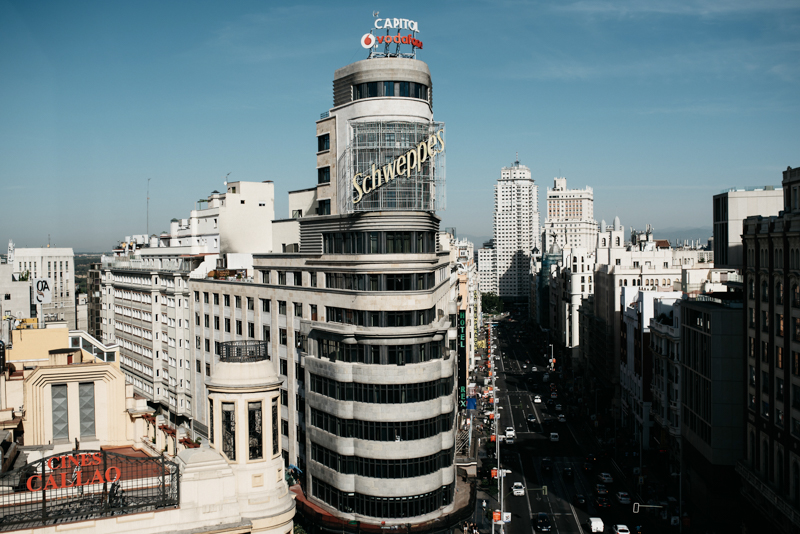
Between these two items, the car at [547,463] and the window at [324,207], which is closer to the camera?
the window at [324,207]

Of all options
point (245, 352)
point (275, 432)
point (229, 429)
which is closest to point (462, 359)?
point (245, 352)

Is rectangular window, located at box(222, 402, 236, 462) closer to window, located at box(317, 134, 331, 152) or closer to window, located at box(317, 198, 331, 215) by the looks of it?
window, located at box(317, 198, 331, 215)

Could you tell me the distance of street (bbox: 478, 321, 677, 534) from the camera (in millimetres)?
81188

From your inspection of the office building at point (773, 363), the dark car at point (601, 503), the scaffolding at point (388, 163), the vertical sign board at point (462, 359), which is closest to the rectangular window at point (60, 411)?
the scaffolding at point (388, 163)

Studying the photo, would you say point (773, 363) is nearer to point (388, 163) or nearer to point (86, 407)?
point (388, 163)

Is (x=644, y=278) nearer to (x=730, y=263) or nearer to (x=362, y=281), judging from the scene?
(x=730, y=263)

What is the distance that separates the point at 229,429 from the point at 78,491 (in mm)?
7221

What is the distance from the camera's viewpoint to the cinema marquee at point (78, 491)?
3016cm

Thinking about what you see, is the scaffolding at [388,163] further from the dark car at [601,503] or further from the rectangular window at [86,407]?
the dark car at [601,503]

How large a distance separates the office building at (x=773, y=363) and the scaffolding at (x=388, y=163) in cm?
3219

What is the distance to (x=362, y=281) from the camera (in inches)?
2473

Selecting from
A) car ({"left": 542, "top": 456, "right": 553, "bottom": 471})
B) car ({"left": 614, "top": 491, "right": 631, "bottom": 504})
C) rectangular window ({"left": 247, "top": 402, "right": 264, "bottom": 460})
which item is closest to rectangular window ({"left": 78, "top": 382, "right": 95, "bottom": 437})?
rectangular window ({"left": 247, "top": 402, "right": 264, "bottom": 460})

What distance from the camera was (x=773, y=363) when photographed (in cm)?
6450

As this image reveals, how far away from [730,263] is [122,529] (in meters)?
72.8
